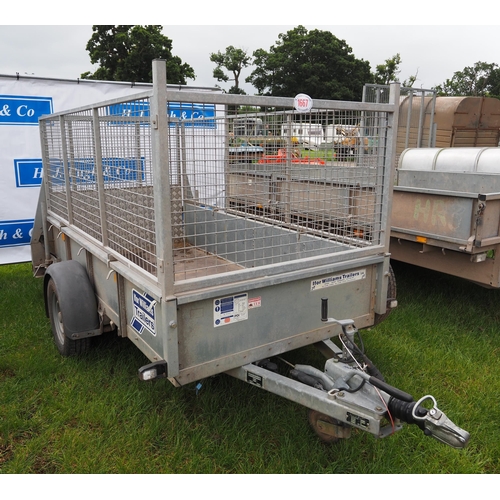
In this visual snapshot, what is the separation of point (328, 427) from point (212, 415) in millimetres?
964

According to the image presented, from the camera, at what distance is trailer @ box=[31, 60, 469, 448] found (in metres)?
2.40

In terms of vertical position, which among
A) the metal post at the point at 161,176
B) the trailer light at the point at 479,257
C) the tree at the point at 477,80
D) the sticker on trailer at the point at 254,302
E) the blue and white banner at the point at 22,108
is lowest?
the trailer light at the point at 479,257

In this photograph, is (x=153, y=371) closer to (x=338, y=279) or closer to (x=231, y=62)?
(x=338, y=279)

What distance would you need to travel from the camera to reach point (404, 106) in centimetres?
913

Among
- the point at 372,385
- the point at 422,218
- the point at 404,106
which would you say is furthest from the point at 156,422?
the point at 404,106

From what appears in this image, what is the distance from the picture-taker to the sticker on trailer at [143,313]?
271cm

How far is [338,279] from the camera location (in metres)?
3.20

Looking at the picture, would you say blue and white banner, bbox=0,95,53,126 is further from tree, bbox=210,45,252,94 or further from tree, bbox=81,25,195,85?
tree, bbox=210,45,252,94

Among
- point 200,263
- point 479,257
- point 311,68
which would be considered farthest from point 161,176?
point 311,68

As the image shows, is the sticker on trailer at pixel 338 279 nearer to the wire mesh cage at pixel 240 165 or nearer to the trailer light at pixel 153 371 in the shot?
the wire mesh cage at pixel 240 165

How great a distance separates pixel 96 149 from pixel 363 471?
8.64 feet

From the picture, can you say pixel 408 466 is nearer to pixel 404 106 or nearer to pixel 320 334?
pixel 320 334

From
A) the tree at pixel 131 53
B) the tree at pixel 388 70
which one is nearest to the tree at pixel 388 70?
the tree at pixel 388 70

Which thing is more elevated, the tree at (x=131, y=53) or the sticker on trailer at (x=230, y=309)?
the tree at (x=131, y=53)
